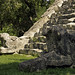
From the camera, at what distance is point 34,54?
12.2 m

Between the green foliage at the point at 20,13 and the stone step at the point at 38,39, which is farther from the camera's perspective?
the green foliage at the point at 20,13

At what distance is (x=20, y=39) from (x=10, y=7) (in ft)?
32.0

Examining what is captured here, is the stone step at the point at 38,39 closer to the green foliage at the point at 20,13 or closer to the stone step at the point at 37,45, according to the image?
the stone step at the point at 37,45

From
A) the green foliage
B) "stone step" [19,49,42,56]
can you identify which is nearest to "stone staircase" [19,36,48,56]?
"stone step" [19,49,42,56]

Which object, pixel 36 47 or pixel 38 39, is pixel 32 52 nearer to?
pixel 36 47

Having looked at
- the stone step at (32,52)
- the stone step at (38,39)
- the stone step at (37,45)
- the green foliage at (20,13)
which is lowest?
the stone step at (32,52)

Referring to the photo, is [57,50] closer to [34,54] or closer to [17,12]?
[34,54]

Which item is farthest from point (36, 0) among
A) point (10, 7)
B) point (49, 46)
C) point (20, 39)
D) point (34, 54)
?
point (49, 46)

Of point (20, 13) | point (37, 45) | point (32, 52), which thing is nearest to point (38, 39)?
point (37, 45)

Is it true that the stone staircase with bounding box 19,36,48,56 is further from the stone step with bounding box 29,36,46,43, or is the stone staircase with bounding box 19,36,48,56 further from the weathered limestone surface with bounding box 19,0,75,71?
the weathered limestone surface with bounding box 19,0,75,71

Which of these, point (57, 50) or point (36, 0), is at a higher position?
point (36, 0)

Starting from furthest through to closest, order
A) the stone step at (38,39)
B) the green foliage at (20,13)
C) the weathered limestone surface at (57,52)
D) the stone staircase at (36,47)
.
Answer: the green foliage at (20,13), the stone step at (38,39), the stone staircase at (36,47), the weathered limestone surface at (57,52)

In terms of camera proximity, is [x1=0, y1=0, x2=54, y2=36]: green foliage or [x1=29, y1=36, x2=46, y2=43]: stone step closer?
[x1=29, y1=36, x2=46, y2=43]: stone step

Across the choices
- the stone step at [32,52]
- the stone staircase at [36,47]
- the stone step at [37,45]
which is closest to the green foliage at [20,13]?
the stone staircase at [36,47]
